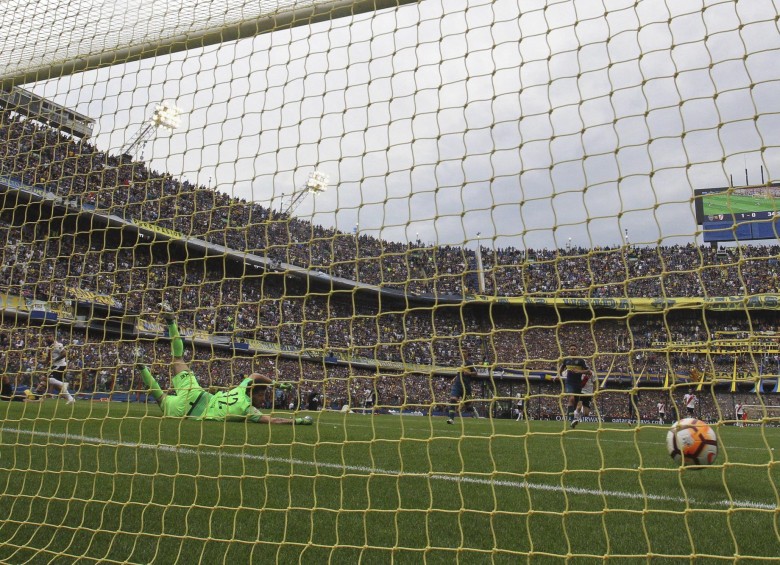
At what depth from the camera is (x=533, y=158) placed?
10.9 ft

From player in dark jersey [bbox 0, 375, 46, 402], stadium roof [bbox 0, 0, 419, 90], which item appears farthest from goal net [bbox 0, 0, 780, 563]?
player in dark jersey [bbox 0, 375, 46, 402]

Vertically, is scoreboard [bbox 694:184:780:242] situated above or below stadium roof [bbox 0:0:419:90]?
below

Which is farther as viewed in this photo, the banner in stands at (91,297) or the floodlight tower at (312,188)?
the banner in stands at (91,297)

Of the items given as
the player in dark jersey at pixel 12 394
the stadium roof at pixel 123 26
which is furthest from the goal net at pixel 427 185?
the player in dark jersey at pixel 12 394

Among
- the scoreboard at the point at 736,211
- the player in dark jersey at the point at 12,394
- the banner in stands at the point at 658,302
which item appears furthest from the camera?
the player in dark jersey at the point at 12,394

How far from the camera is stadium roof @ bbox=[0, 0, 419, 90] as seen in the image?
4.21 meters

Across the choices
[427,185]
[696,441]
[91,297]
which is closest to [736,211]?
[696,441]

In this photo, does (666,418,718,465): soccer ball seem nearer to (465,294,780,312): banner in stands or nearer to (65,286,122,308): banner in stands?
(465,294,780,312): banner in stands

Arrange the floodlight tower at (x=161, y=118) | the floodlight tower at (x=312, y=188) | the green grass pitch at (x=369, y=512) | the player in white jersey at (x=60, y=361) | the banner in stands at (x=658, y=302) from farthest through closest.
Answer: the player in white jersey at (x=60, y=361) → the floodlight tower at (x=161, y=118) → the floodlight tower at (x=312, y=188) → the green grass pitch at (x=369, y=512) → the banner in stands at (x=658, y=302)

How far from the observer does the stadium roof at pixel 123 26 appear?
4.21 metres

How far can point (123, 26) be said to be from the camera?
479 cm

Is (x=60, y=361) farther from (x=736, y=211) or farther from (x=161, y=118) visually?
(x=736, y=211)

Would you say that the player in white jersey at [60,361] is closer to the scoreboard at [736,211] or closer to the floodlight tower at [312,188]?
the floodlight tower at [312,188]

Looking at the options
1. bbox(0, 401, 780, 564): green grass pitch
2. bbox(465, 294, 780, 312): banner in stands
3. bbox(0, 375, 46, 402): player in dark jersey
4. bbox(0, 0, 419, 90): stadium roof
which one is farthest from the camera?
bbox(0, 375, 46, 402): player in dark jersey
